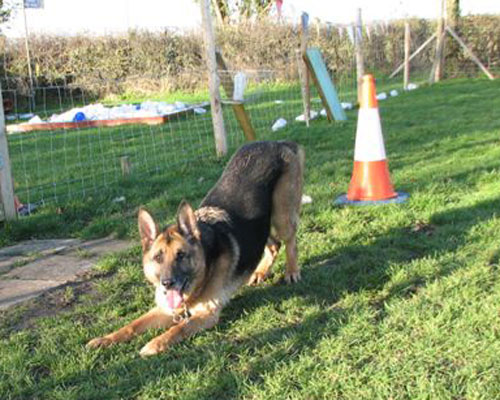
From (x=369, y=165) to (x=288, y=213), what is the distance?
70.7 inches

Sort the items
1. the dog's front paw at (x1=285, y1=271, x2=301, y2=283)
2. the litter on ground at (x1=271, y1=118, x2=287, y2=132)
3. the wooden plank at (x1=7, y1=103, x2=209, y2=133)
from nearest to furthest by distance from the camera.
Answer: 1. the dog's front paw at (x1=285, y1=271, x2=301, y2=283)
2. the litter on ground at (x1=271, y1=118, x2=287, y2=132)
3. the wooden plank at (x1=7, y1=103, x2=209, y2=133)

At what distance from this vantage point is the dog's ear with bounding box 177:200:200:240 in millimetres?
3498

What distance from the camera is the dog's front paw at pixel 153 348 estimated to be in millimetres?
3205

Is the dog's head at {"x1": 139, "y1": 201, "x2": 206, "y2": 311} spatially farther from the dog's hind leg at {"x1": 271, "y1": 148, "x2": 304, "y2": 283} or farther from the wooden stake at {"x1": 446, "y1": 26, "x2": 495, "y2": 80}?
the wooden stake at {"x1": 446, "y1": 26, "x2": 495, "y2": 80}

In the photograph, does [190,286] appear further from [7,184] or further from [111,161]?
[111,161]

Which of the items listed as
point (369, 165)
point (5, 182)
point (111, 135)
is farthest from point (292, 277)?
point (111, 135)

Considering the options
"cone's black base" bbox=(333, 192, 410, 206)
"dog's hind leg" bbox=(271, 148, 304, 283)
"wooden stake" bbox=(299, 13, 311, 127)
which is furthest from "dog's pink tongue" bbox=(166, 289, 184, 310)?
"wooden stake" bbox=(299, 13, 311, 127)

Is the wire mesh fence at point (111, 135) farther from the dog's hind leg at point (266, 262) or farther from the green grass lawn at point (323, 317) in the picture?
the dog's hind leg at point (266, 262)

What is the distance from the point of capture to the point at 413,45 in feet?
75.3

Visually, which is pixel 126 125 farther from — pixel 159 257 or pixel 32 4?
pixel 159 257

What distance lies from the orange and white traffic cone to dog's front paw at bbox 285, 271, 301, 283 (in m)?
1.75

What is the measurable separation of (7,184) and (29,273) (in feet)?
5.22

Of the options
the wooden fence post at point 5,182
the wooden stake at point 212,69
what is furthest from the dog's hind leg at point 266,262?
the wooden stake at point 212,69

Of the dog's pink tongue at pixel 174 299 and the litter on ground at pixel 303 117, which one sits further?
the litter on ground at pixel 303 117
